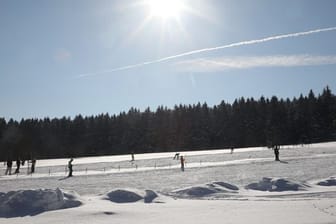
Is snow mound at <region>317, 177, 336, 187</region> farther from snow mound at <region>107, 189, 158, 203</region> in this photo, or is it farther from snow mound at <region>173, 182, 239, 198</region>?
snow mound at <region>107, 189, 158, 203</region>

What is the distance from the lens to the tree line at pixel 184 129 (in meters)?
113

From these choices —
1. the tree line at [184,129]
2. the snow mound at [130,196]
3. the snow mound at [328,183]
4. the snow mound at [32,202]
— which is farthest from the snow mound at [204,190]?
the tree line at [184,129]

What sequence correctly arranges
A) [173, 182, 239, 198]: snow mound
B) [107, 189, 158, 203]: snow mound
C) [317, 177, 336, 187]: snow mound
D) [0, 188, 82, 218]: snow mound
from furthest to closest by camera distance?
[317, 177, 336, 187]: snow mound < [173, 182, 239, 198]: snow mound < [107, 189, 158, 203]: snow mound < [0, 188, 82, 218]: snow mound

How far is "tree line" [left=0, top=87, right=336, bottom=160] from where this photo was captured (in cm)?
11269

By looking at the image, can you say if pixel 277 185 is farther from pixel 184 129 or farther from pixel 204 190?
pixel 184 129

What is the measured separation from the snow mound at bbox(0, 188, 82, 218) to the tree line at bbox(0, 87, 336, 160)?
97.2m

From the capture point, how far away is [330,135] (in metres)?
109

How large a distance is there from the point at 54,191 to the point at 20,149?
340ft

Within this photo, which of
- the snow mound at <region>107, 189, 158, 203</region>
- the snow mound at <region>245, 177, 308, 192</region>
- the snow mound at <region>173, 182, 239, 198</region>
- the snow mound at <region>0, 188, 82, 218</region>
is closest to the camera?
the snow mound at <region>0, 188, 82, 218</region>

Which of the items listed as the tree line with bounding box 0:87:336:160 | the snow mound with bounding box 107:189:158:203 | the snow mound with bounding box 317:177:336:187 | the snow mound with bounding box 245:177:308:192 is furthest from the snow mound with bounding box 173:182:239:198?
the tree line with bounding box 0:87:336:160

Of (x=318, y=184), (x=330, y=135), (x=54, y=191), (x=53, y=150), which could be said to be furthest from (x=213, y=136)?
(x=54, y=191)

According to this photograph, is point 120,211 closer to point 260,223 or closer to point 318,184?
point 260,223

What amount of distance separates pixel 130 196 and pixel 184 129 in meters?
103

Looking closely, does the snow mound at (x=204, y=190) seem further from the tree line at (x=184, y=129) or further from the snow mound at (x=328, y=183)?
the tree line at (x=184, y=129)
